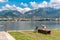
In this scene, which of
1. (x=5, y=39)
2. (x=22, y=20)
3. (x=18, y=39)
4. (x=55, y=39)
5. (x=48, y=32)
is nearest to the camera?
(x=5, y=39)

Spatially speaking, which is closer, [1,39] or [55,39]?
[1,39]

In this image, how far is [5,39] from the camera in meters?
16.8

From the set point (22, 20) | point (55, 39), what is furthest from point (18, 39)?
point (22, 20)

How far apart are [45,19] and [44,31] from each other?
16401 centimetres

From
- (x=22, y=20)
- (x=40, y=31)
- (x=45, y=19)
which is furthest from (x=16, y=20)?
(x=40, y=31)

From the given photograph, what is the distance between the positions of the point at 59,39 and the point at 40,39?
2.06 meters

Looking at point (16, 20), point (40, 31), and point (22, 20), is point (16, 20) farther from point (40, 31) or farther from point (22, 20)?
point (40, 31)

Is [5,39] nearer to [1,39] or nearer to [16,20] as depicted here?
[1,39]

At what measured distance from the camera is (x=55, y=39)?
20.8 meters

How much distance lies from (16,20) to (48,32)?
165 meters

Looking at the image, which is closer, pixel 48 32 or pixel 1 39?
pixel 1 39

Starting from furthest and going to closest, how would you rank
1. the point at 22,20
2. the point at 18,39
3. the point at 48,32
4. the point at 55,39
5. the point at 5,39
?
the point at 22,20, the point at 48,32, the point at 55,39, the point at 18,39, the point at 5,39

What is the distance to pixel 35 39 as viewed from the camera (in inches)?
791

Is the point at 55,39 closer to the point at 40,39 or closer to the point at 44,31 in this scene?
the point at 40,39
